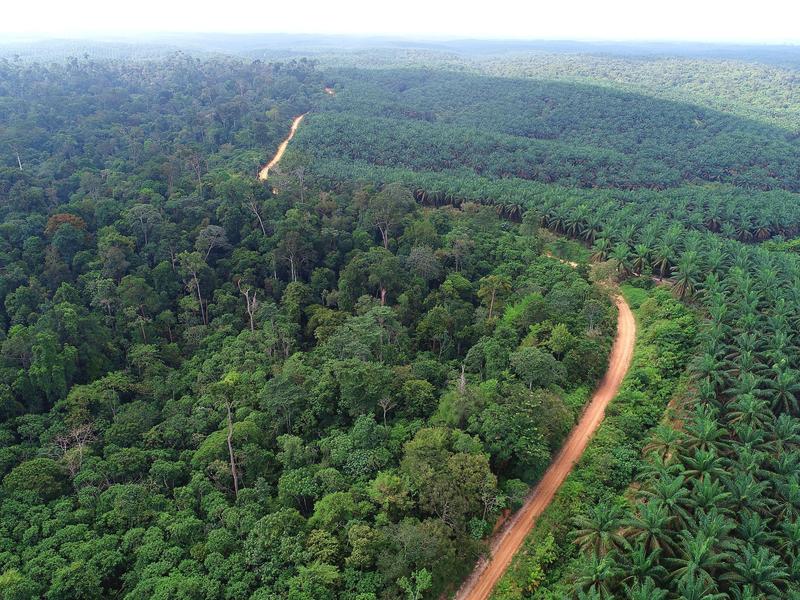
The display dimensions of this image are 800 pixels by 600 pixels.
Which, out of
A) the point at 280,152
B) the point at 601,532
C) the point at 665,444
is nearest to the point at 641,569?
the point at 601,532

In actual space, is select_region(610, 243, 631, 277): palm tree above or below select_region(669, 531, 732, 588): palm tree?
above

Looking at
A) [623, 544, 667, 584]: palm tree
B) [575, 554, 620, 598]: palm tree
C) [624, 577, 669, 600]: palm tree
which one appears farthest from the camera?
[623, 544, 667, 584]: palm tree

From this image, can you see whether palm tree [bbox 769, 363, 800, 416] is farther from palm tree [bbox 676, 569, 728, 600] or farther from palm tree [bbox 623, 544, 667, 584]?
palm tree [bbox 623, 544, 667, 584]

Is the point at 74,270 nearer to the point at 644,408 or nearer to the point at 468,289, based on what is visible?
the point at 468,289

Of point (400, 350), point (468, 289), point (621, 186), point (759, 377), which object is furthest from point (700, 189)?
point (400, 350)

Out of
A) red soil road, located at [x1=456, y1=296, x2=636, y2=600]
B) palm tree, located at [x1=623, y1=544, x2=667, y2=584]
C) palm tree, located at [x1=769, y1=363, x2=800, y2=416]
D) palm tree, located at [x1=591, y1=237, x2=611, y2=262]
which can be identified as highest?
palm tree, located at [x1=591, y1=237, x2=611, y2=262]

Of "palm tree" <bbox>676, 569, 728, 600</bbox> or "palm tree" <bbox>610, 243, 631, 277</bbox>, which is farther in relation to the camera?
"palm tree" <bbox>610, 243, 631, 277</bbox>

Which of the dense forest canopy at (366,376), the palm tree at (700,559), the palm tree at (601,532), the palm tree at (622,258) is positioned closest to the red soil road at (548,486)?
the dense forest canopy at (366,376)

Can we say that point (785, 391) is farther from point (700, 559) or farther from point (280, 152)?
point (280, 152)

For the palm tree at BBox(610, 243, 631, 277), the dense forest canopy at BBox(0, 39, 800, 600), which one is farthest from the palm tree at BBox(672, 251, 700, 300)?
the palm tree at BBox(610, 243, 631, 277)
